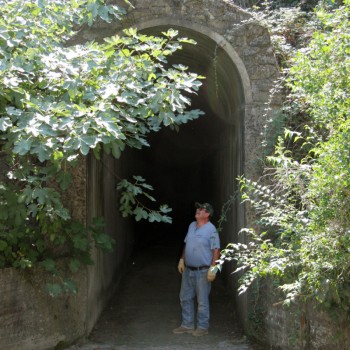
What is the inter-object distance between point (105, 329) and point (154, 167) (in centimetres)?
1207

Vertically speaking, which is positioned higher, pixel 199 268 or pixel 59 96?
pixel 59 96

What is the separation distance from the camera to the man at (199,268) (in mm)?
7223

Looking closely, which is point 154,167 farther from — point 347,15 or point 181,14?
point 347,15

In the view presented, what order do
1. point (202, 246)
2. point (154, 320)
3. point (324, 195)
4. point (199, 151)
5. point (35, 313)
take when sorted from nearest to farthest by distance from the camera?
point (324, 195), point (35, 313), point (202, 246), point (154, 320), point (199, 151)

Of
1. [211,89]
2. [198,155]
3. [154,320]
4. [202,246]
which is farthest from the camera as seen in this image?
[198,155]

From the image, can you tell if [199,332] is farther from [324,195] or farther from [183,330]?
[324,195]

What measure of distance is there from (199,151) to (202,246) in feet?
34.5

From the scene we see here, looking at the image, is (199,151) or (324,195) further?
(199,151)

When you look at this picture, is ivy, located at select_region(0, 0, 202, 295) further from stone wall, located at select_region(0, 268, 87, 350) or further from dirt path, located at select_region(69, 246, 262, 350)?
dirt path, located at select_region(69, 246, 262, 350)

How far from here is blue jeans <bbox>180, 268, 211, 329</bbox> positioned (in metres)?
7.24

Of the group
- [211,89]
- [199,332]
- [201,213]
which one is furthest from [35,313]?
[211,89]

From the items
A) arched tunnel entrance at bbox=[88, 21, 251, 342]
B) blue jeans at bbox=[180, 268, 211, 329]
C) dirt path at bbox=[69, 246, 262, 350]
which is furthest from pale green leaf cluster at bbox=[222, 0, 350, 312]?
arched tunnel entrance at bbox=[88, 21, 251, 342]

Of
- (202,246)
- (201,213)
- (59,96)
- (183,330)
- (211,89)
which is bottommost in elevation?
(183,330)

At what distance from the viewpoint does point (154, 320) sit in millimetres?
8016
